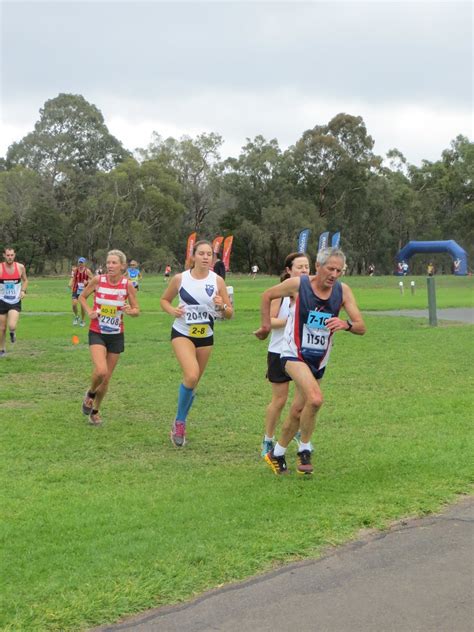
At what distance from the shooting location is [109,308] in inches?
370

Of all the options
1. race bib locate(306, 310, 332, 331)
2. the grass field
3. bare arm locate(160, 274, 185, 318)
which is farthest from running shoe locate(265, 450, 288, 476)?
bare arm locate(160, 274, 185, 318)

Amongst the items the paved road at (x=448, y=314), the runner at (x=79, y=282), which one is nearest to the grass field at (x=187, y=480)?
the runner at (x=79, y=282)

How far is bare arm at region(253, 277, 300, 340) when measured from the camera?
6789 millimetres

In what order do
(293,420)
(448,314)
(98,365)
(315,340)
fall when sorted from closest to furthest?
(315,340) → (293,420) → (98,365) → (448,314)

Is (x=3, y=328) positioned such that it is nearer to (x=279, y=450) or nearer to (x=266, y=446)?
(x=266, y=446)

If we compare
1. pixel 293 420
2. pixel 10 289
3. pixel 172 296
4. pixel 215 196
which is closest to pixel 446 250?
pixel 215 196

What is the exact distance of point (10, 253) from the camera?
15.2 metres

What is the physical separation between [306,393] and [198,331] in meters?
2.07

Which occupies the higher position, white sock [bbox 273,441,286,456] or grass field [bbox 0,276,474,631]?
white sock [bbox 273,441,286,456]

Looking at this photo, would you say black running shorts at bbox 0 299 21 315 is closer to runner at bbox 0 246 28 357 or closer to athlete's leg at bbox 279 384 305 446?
runner at bbox 0 246 28 357

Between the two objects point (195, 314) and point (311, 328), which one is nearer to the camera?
point (311, 328)

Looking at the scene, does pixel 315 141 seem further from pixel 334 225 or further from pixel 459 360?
pixel 459 360

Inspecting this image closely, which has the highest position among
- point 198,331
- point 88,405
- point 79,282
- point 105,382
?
point 79,282

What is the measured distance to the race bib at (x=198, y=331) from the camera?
27.3ft
